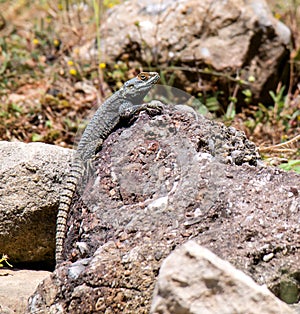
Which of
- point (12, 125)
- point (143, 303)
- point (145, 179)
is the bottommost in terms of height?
point (12, 125)

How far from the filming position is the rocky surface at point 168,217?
3.24 metres

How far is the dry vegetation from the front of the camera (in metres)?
6.47

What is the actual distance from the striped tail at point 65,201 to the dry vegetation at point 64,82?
1.90 m

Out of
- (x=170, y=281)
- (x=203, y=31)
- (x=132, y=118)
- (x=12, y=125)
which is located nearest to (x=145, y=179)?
(x=132, y=118)

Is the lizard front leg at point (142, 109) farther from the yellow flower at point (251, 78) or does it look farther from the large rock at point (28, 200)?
the yellow flower at point (251, 78)

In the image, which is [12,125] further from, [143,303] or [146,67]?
[143,303]

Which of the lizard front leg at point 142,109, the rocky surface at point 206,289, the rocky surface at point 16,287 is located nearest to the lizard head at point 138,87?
the lizard front leg at point 142,109

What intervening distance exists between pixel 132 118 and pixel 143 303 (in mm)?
1417

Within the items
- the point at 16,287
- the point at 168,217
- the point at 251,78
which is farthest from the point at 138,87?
the point at 251,78

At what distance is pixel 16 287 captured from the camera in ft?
12.9

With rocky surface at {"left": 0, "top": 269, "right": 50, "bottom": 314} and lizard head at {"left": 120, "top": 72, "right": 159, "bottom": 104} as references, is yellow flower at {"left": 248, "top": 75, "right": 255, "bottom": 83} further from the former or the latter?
rocky surface at {"left": 0, "top": 269, "right": 50, "bottom": 314}

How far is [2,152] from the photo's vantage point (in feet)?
14.4

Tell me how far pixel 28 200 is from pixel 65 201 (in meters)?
0.33

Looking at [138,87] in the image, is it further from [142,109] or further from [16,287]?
[16,287]
